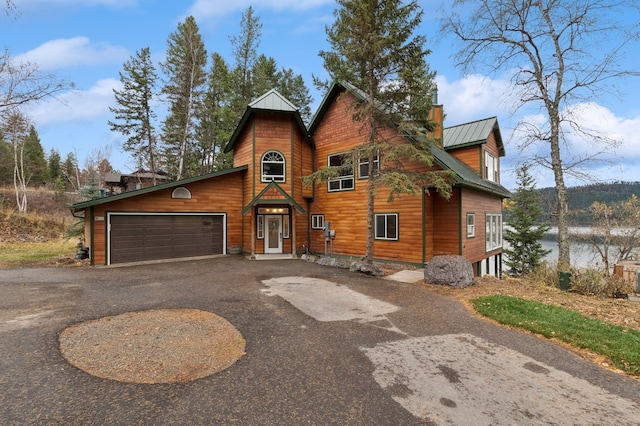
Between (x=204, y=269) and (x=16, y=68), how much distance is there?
464 inches

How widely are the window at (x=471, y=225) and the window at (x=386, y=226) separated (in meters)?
2.98

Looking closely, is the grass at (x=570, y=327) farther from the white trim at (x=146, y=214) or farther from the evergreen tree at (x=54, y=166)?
the evergreen tree at (x=54, y=166)

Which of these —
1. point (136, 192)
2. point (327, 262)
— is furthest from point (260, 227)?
point (136, 192)

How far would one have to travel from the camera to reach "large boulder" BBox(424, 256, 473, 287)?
8423 millimetres

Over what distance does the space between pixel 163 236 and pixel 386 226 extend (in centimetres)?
978

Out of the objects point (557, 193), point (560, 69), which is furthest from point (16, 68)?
point (557, 193)

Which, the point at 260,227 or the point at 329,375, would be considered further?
the point at 260,227

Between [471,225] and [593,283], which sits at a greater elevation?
[471,225]

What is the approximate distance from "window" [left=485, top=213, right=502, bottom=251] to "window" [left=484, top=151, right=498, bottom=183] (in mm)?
1974

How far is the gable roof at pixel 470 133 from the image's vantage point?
13867 mm

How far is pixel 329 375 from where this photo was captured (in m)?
3.54

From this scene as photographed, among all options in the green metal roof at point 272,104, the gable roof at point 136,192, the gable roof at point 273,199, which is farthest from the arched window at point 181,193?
the green metal roof at point 272,104

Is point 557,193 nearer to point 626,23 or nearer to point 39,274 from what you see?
point 626,23

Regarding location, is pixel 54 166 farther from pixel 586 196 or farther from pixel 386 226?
pixel 586 196
